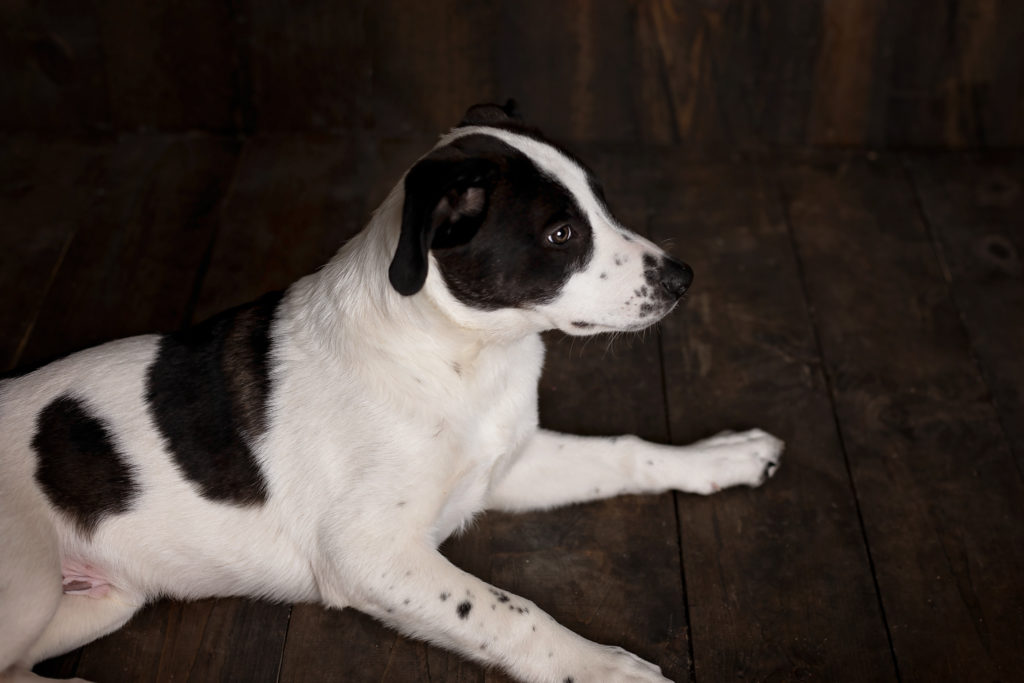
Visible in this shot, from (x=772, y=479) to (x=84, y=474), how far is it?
1.89m

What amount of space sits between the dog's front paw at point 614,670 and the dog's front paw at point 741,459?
670mm

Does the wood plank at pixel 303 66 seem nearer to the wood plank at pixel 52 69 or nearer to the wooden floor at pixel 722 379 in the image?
the wooden floor at pixel 722 379

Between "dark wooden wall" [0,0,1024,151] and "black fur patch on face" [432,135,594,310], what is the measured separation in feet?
6.68

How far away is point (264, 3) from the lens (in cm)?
426

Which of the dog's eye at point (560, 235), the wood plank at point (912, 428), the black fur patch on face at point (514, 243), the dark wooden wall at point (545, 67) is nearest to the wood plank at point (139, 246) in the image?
the dark wooden wall at point (545, 67)

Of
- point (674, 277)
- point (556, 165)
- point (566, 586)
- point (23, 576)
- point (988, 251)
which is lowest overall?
point (988, 251)

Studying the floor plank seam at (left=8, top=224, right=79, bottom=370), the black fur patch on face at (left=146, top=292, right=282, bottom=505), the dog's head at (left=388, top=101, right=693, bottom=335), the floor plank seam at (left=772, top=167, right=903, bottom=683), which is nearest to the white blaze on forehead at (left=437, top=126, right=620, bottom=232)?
the dog's head at (left=388, top=101, right=693, bottom=335)

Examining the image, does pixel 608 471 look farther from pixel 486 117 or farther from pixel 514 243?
pixel 486 117

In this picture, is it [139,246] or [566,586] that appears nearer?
[566,586]

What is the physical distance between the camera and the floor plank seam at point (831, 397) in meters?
2.78

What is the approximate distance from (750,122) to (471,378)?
2361mm

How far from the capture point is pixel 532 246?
2416 millimetres

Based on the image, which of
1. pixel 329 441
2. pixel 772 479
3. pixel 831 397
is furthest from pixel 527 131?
pixel 831 397

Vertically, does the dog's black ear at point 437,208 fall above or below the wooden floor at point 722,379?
above
